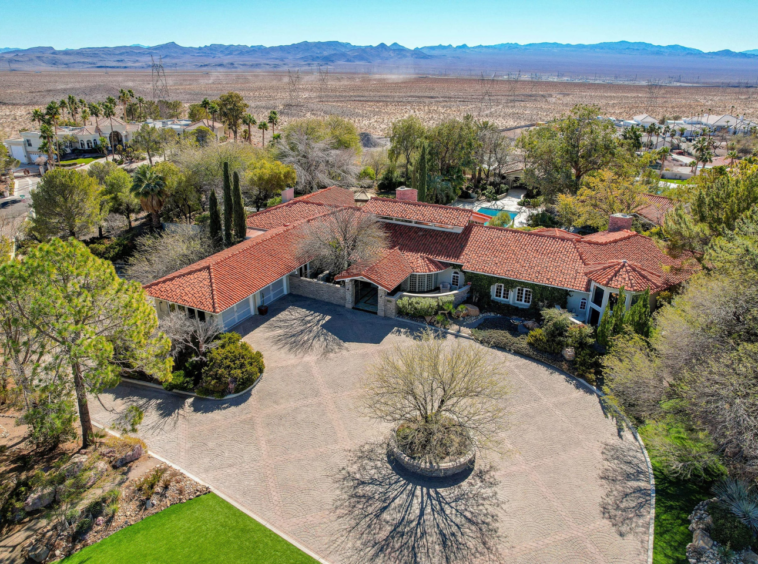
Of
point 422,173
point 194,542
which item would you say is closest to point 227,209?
point 422,173

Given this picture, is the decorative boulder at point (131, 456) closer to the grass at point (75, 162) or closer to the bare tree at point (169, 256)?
the bare tree at point (169, 256)

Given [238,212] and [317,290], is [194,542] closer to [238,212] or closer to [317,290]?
[317,290]

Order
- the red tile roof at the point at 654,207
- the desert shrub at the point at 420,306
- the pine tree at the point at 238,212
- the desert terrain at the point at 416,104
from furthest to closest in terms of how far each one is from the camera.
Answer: the desert terrain at the point at 416,104 → the red tile roof at the point at 654,207 → the pine tree at the point at 238,212 → the desert shrub at the point at 420,306

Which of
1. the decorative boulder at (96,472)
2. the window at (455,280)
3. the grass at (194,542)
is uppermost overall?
the window at (455,280)

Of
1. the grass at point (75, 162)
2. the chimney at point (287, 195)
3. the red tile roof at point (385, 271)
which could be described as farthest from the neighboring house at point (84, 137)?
the red tile roof at point (385, 271)

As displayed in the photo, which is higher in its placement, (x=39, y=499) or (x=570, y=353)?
(x=570, y=353)

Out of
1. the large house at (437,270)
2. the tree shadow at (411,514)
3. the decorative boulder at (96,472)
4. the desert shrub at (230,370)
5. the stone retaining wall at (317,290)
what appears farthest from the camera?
the stone retaining wall at (317,290)

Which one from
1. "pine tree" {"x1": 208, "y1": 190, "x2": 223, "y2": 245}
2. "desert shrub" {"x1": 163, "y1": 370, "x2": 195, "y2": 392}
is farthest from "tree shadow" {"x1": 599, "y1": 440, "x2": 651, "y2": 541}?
"pine tree" {"x1": 208, "y1": 190, "x2": 223, "y2": 245}
